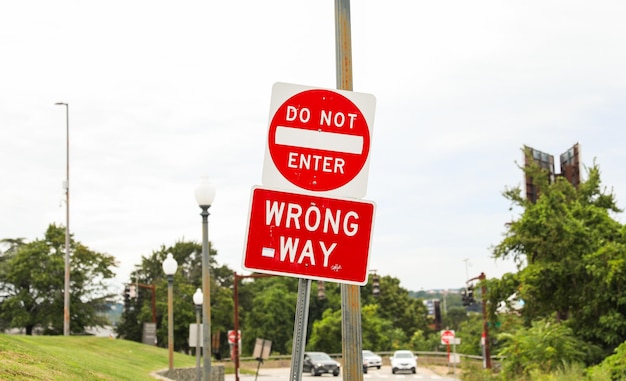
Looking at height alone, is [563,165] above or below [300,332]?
above

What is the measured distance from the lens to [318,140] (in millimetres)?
5223

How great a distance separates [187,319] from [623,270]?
51.6m

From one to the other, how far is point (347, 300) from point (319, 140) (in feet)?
10.8

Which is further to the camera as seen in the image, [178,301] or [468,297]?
[178,301]

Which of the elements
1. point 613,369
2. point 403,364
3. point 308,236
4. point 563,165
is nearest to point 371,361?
point 403,364

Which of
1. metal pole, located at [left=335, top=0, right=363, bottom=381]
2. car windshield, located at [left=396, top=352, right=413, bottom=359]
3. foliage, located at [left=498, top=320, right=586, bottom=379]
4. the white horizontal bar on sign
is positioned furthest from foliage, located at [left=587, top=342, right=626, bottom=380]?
car windshield, located at [left=396, top=352, right=413, bottom=359]

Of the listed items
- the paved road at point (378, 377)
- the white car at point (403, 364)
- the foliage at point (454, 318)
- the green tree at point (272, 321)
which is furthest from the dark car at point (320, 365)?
the foliage at point (454, 318)

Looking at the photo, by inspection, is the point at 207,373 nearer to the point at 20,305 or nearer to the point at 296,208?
the point at 296,208

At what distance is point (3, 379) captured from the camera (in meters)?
12.7

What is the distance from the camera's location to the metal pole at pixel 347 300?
26.5 feet

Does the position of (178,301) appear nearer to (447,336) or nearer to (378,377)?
(378,377)

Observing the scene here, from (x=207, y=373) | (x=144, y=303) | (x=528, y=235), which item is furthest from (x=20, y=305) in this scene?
(x=207, y=373)

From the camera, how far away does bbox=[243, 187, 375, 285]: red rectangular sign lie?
192 inches

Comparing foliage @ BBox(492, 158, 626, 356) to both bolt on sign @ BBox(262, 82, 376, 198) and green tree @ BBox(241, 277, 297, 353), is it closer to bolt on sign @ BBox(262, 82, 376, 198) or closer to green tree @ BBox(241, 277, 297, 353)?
bolt on sign @ BBox(262, 82, 376, 198)
